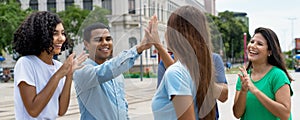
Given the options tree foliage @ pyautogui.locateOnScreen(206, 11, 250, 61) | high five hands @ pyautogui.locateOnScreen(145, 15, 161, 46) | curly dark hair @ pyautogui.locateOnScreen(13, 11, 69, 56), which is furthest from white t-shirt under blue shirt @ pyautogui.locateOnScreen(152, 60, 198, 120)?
curly dark hair @ pyautogui.locateOnScreen(13, 11, 69, 56)

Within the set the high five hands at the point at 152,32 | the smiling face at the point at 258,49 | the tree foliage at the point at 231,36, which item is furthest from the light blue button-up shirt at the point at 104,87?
the smiling face at the point at 258,49

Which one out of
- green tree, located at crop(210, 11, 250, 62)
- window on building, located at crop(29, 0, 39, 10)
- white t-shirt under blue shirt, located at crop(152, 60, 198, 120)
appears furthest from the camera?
window on building, located at crop(29, 0, 39, 10)

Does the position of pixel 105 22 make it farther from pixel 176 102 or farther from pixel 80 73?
pixel 176 102

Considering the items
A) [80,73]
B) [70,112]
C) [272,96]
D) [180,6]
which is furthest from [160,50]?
[70,112]

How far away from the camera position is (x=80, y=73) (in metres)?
2.64

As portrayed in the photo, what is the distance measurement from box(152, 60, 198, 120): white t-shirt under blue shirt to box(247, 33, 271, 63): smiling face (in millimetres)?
975

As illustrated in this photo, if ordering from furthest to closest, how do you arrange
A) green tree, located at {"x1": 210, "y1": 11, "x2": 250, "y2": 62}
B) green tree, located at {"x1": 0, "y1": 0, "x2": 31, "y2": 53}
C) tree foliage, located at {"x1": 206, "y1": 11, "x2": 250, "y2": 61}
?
green tree, located at {"x1": 0, "y1": 0, "x2": 31, "y2": 53}, green tree, located at {"x1": 210, "y1": 11, "x2": 250, "y2": 62}, tree foliage, located at {"x1": 206, "y1": 11, "x2": 250, "y2": 61}

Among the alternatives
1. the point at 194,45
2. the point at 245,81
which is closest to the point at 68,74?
the point at 194,45

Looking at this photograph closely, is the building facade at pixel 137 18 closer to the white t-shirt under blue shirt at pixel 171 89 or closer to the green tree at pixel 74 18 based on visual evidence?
the white t-shirt under blue shirt at pixel 171 89

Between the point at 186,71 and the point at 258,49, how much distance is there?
1050 mm

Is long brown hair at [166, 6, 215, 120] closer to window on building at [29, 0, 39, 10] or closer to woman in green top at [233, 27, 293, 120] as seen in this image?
woman in green top at [233, 27, 293, 120]

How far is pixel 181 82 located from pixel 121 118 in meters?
0.80

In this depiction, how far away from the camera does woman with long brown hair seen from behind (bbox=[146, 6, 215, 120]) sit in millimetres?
2247

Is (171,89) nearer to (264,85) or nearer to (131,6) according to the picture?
(131,6)
